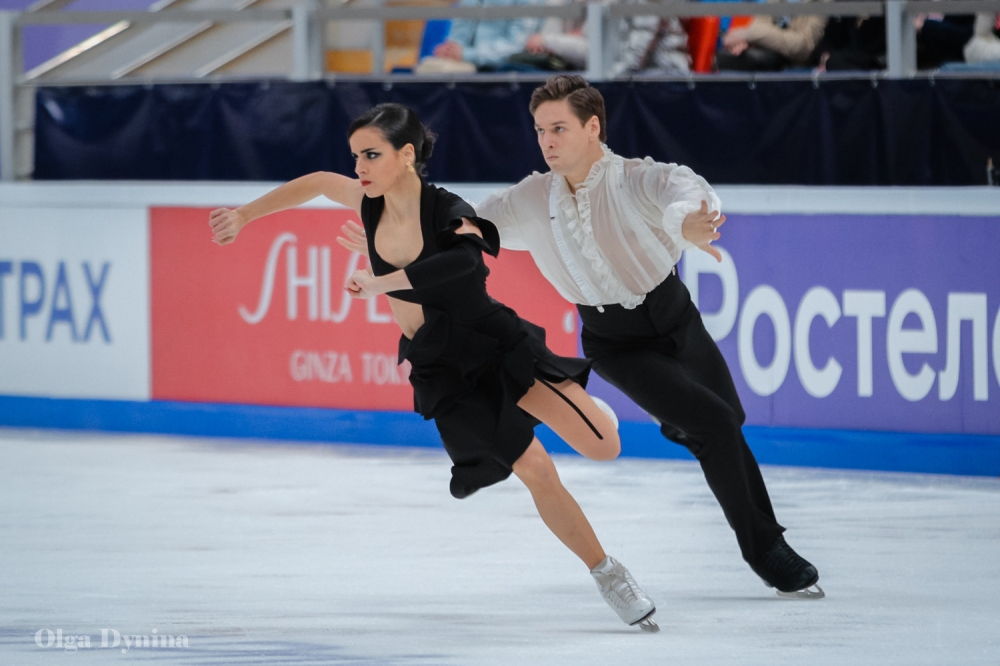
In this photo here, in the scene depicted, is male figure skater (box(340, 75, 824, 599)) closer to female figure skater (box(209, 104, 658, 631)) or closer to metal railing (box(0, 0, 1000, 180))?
female figure skater (box(209, 104, 658, 631))

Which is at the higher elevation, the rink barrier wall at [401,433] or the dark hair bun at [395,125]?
the dark hair bun at [395,125]

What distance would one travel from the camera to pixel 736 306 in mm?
6754

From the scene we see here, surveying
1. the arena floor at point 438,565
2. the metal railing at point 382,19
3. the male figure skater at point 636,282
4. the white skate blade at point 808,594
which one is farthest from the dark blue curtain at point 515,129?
the white skate blade at point 808,594

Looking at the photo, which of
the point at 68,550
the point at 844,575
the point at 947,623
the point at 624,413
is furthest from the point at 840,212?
the point at 68,550

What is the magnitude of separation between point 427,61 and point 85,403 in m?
2.53

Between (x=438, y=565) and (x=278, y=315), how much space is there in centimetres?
281

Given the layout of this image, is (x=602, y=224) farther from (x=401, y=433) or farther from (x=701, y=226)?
(x=401, y=433)

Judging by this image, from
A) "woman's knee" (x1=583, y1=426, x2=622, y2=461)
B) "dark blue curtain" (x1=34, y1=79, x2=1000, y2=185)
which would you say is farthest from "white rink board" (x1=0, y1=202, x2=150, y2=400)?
"woman's knee" (x1=583, y1=426, x2=622, y2=461)

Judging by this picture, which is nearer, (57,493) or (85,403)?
(57,493)

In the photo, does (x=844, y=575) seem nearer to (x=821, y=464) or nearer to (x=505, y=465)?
(x=505, y=465)

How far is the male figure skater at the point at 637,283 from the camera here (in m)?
4.34

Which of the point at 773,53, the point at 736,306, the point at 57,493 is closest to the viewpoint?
the point at 57,493

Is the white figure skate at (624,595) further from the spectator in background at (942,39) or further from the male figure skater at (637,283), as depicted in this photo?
the spectator in background at (942,39)

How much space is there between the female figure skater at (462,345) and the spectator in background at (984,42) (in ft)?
11.7
